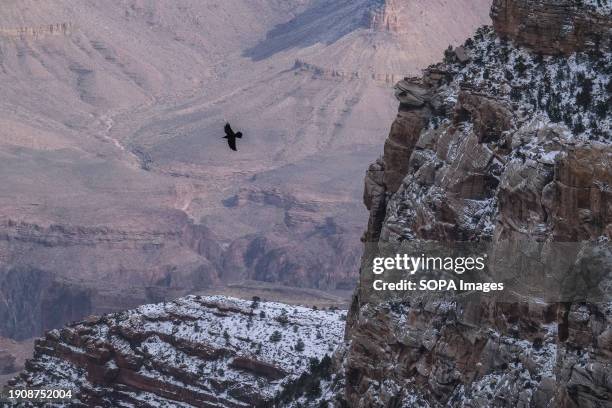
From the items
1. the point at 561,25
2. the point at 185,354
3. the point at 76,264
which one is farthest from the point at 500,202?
the point at 76,264

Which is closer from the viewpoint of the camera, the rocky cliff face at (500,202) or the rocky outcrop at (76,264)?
the rocky cliff face at (500,202)

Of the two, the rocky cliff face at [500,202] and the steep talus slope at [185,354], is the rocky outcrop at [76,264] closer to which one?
the steep talus slope at [185,354]

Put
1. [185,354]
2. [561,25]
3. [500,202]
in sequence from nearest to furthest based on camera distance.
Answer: [500,202] → [561,25] → [185,354]

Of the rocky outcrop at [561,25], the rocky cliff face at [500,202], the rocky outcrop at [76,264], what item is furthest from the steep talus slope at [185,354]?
the rocky outcrop at [76,264]

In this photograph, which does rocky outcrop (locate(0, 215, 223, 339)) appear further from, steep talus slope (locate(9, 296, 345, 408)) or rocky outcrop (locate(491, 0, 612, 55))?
rocky outcrop (locate(491, 0, 612, 55))

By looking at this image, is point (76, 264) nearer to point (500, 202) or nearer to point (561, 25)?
point (561, 25)

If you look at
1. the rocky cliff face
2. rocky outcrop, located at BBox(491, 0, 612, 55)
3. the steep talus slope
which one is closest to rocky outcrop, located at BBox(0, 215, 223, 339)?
the steep talus slope
